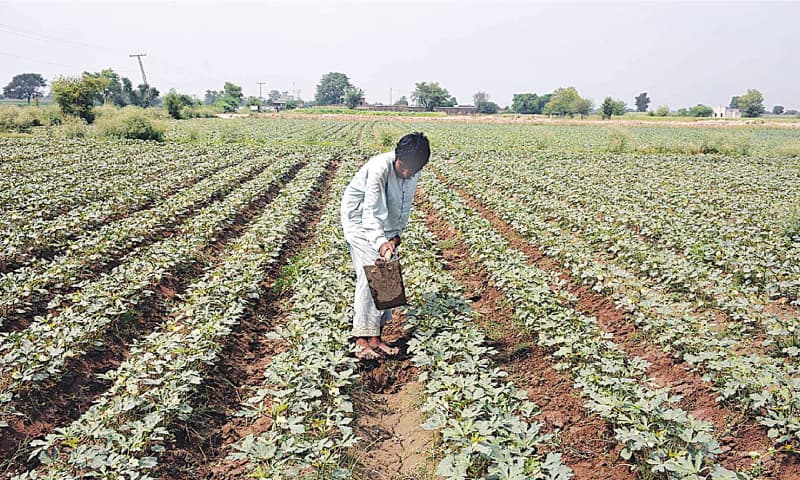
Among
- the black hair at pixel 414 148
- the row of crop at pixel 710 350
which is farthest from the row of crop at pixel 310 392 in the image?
the row of crop at pixel 710 350

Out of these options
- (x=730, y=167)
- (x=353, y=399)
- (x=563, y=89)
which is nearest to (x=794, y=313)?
(x=353, y=399)

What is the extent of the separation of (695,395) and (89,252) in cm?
717

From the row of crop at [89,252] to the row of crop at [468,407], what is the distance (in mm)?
4046

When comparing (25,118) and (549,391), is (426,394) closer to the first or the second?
(549,391)

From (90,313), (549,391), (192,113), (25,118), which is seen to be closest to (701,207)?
(549,391)

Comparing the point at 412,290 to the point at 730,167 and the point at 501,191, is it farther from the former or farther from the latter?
the point at 730,167

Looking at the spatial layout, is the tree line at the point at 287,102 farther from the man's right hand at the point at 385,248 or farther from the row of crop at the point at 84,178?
the man's right hand at the point at 385,248

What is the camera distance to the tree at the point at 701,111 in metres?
92.6

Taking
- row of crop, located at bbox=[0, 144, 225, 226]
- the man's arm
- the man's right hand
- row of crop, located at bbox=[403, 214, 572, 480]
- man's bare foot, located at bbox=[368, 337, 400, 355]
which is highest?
the man's arm

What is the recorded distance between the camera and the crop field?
3.08 meters

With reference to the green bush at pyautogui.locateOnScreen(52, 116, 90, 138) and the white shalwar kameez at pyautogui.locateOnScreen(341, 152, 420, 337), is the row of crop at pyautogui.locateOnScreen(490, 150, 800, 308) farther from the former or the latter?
the green bush at pyautogui.locateOnScreen(52, 116, 90, 138)

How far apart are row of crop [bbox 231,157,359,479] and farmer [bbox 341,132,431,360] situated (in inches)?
11.4

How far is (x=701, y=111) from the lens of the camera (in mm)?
94250

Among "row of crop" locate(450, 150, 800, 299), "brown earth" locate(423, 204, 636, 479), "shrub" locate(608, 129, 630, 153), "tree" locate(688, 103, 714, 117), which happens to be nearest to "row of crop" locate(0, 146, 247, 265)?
"brown earth" locate(423, 204, 636, 479)
